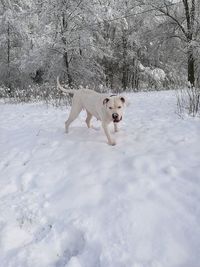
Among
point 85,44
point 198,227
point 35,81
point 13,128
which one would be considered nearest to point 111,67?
point 35,81

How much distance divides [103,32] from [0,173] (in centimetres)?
2218

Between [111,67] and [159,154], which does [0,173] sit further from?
[111,67]

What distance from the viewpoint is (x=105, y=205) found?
3691 millimetres

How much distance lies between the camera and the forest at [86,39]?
19.3 m

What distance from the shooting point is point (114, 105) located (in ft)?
17.7

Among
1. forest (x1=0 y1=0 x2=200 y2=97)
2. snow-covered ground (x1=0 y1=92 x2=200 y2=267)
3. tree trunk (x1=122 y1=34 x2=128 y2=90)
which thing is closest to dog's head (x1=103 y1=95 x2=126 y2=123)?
snow-covered ground (x1=0 y1=92 x2=200 y2=267)

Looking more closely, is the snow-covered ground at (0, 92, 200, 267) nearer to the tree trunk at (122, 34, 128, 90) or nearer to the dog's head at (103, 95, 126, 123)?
the dog's head at (103, 95, 126, 123)

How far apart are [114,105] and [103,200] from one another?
203 centimetres

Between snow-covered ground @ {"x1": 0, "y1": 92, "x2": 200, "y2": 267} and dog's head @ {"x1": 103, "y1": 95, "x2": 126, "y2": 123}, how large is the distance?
531 millimetres

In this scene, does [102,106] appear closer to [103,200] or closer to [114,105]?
[114,105]

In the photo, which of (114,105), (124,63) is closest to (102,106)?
(114,105)

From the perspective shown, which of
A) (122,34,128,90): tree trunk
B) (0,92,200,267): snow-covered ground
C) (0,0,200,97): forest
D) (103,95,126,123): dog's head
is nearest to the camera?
(0,92,200,267): snow-covered ground

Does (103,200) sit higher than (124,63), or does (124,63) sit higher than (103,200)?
(124,63)

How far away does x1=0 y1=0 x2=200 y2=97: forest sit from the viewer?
760 inches
